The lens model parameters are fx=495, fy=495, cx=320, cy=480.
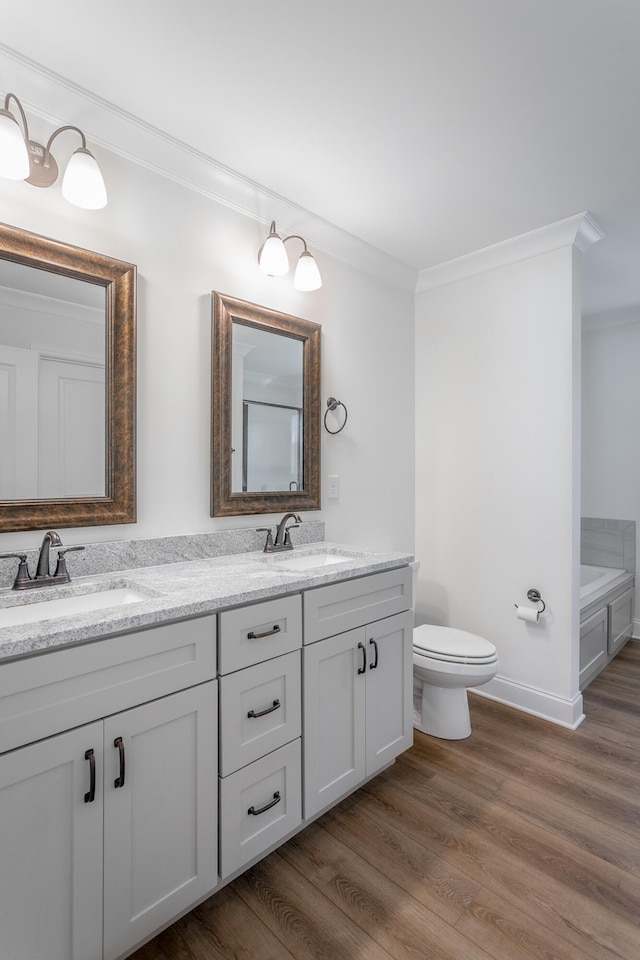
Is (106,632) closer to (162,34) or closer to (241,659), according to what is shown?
(241,659)

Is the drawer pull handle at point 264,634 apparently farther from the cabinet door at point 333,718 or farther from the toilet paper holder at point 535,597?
the toilet paper holder at point 535,597

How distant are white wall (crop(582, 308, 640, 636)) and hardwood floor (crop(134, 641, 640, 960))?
2025 mm

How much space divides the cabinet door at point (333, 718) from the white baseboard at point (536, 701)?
3.87ft

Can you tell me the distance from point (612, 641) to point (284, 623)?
107 inches

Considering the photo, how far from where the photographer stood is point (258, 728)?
145 centimetres

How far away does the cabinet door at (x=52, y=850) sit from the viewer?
0.99 meters

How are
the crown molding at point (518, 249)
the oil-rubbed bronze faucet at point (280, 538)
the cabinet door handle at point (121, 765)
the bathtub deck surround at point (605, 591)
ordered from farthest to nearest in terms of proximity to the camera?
the bathtub deck surround at point (605, 591), the crown molding at point (518, 249), the oil-rubbed bronze faucet at point (280, 538), the cabinet door handle at point (121, 765)

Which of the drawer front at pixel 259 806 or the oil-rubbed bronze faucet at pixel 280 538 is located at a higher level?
the oil-rubbed bronze faucet at pixel 280 538

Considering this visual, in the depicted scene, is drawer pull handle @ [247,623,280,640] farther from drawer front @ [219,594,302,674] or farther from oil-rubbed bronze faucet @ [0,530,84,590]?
oil-rubbed bronze faucet @ [0,530,84,590]

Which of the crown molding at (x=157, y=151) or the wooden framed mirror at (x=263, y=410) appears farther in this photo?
the wooden framed mirror at (x=263, y=410)

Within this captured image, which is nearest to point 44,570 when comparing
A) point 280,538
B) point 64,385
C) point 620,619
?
point 64,385

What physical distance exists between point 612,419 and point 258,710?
3.48m

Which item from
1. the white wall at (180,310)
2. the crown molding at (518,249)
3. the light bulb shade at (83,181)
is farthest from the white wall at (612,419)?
the light bulb shade at (83,181)

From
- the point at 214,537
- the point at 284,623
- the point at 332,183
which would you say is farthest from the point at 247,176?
the point at 284,623
